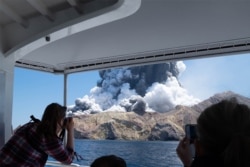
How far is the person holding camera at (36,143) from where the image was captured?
6.26 feet

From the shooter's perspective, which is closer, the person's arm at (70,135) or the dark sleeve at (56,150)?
the dark sleeve at (56,150)

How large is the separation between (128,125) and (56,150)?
5.30 metres

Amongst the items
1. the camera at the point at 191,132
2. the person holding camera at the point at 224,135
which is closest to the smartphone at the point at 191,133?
the camera at the point at 191,132

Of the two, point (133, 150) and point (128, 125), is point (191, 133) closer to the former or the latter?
point (133, 150)

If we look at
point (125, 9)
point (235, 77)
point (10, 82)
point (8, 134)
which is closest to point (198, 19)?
point (125, 9)

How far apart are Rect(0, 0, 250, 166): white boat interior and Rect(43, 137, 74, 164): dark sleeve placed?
3.29ft

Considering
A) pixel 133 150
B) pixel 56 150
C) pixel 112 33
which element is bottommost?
pixel 133 150

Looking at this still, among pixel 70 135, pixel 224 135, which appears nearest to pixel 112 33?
pixel 70 135

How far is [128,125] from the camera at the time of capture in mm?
7176

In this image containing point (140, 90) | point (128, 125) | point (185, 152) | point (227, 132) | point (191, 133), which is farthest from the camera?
point (140, 90)

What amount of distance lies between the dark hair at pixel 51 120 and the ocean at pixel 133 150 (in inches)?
162

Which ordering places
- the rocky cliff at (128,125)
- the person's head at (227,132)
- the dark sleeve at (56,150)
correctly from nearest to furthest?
the person's head at (227,132) < the dark sleeve at (56,150) < the rocky cliff at (128,125)

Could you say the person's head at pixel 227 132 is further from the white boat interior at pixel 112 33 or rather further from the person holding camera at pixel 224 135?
the white boat interior at pixel 112 33

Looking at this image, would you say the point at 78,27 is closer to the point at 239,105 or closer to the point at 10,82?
the point at 10,82
